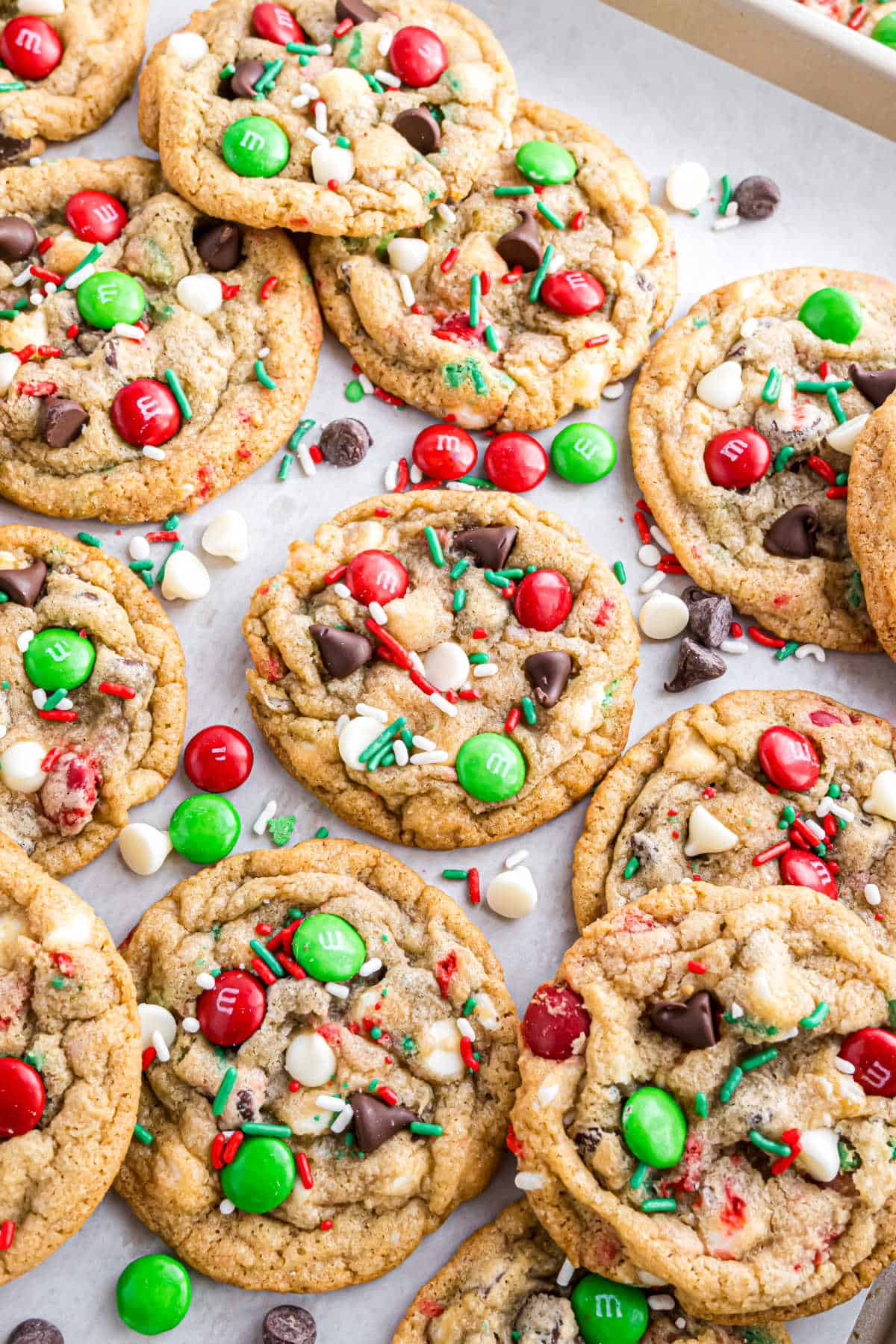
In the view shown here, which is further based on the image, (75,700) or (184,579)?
(184,579)

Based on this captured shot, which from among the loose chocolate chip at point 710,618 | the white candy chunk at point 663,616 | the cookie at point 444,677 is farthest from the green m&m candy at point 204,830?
the loose chocolate chip at point 710,618

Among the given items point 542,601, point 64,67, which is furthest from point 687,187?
point 64,67

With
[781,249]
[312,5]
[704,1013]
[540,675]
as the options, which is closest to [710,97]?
[781,249]

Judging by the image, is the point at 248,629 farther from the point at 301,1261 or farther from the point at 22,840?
the point at 301,1261

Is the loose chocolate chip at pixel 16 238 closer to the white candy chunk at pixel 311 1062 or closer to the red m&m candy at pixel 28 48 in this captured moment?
the red m&m candy at pixel 28 48

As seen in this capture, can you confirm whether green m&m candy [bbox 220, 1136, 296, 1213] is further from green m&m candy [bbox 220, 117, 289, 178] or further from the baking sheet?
green m&m candy [bbox 220, 117, 289, 178]

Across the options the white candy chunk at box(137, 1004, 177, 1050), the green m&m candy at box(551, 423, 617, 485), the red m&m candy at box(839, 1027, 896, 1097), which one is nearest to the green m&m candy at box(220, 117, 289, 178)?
the green m&m candy at box(551, 423, 617, 485)

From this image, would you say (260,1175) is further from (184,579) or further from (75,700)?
A: (184,579)
